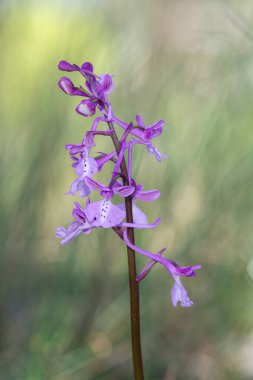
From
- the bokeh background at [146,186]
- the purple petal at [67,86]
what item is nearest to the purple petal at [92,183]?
the purple petal at [67,86]

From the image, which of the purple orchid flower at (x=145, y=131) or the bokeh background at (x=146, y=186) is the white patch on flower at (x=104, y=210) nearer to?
the purple orchid flower at (x=145, y=131)

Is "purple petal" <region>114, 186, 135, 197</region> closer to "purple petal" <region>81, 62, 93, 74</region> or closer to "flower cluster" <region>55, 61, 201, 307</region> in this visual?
"flower cluster" <region>55, 61, 201, 307</region>

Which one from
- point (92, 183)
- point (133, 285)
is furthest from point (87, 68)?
point (133, 285)

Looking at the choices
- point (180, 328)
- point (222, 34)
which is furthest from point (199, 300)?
point (222, 34)

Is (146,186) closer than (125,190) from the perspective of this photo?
No

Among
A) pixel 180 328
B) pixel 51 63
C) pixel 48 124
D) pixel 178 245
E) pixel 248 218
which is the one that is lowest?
pixel 180 328

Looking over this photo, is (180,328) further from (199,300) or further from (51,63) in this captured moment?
(51,63)

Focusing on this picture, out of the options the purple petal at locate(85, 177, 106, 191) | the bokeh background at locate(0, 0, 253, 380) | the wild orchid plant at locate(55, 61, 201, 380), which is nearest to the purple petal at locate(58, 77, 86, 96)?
the wild orchid plant at locate(55, 61, 201, 380)

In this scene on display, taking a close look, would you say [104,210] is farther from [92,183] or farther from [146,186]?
[146,186]

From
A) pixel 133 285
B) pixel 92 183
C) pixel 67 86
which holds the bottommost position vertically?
pixel 133 285
